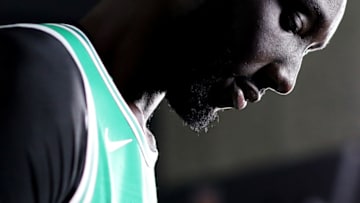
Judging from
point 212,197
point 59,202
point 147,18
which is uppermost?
point 147,18

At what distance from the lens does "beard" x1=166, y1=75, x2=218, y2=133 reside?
2.23ft

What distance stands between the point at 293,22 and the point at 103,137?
0.65ft

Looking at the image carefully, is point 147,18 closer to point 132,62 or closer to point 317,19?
point 132,62

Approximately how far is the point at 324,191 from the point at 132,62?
281 centimetres

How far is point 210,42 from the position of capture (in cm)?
65

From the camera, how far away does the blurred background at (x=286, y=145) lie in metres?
3.33

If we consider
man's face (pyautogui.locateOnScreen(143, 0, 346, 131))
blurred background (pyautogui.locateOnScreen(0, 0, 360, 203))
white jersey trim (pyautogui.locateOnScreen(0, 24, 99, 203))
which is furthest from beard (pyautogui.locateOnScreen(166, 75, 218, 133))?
blurred background (pyautogui.locateOnScreen(0, 0, 360, 203))

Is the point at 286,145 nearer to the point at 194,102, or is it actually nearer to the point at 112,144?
the point at 194,102

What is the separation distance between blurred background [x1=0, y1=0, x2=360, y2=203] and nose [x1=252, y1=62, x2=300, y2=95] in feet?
8.43

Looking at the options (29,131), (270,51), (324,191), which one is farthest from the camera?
(324,191)

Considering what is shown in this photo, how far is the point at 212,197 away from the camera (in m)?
3.50

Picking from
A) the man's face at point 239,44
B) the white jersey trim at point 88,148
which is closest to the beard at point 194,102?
the man's face at point 239,44

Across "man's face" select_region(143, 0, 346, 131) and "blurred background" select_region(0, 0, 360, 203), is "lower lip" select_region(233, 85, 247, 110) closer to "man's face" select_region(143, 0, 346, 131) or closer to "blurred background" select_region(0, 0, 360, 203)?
"man's face" select_region(143, 0, 346, 131)

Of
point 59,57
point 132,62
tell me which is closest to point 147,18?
point 132,62
